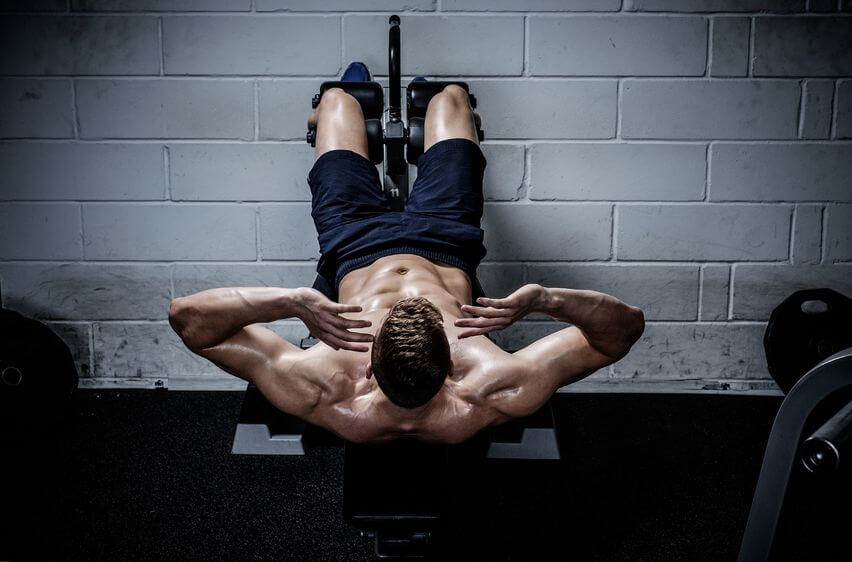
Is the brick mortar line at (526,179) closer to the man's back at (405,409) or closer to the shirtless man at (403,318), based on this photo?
the shirtless man at (403,318)

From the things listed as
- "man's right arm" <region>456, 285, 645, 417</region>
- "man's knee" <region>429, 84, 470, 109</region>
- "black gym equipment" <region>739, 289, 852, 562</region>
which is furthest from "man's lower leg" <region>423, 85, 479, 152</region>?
"black gym equipment" <region>739, 289, 852, 562</region>

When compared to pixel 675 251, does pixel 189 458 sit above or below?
below

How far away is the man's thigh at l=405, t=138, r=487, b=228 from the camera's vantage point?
230 centimetres

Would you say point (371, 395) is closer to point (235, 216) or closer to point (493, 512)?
point (493, 512)

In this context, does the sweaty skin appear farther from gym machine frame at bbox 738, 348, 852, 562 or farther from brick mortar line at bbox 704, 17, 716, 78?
brick mortar line at bbox 704, 17, 716, 78

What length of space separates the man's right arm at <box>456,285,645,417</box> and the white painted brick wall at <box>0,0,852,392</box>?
3.46 feet

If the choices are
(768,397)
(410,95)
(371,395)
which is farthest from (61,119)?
(768,397)

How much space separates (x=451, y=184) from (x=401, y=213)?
199mm

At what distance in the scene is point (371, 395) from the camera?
5.89 feet

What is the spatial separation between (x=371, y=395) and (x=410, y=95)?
117 cm

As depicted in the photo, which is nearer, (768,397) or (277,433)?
(277,433)

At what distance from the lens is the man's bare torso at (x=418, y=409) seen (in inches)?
69.4

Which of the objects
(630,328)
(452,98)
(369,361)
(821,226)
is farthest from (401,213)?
(821,226)

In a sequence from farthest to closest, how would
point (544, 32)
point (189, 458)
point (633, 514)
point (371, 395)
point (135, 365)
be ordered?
point (135, 365), point (544, 32), point (189, 458), point (633, 514), point (371, 395)
